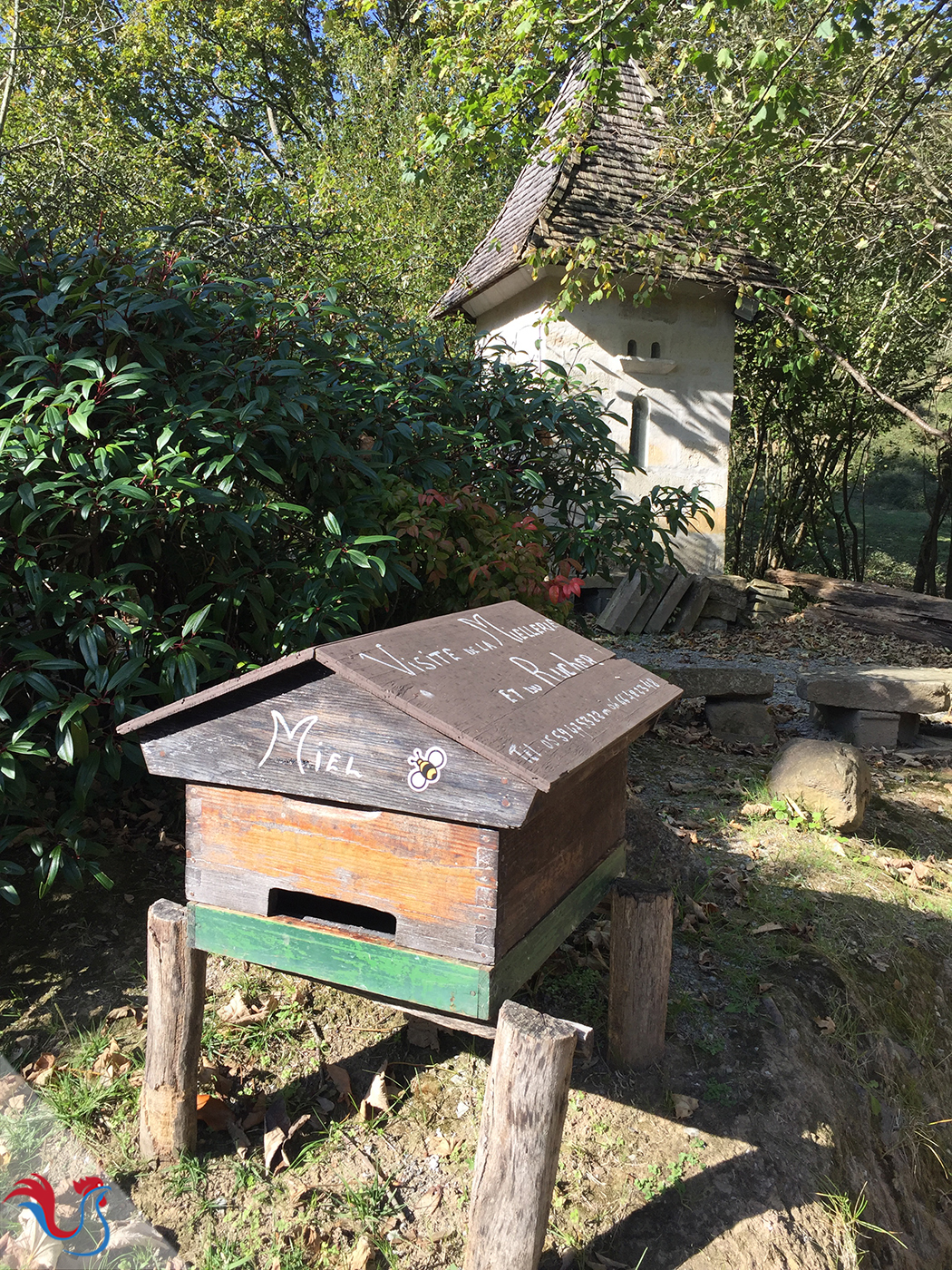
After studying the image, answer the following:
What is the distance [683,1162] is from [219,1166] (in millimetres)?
1350

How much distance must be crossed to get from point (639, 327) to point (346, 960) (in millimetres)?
9204

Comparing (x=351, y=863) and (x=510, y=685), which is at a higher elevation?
(x=510, y=685)

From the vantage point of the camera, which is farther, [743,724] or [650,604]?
[650,604]

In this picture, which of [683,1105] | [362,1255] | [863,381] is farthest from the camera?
[863,381]

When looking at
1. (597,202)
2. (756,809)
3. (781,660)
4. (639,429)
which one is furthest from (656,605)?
(756,809)

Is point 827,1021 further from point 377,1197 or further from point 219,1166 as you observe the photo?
point 219,1166

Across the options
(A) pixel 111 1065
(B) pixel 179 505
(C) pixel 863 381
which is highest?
(C) pixel 863 381

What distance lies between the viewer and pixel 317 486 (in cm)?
341

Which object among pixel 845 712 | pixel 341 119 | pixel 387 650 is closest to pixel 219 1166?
pixel 387 650

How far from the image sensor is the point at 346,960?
6.87ft

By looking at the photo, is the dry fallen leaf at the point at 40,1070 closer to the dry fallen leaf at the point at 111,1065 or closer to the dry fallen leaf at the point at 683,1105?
the dry fallen leaf at the point at 111,1065
